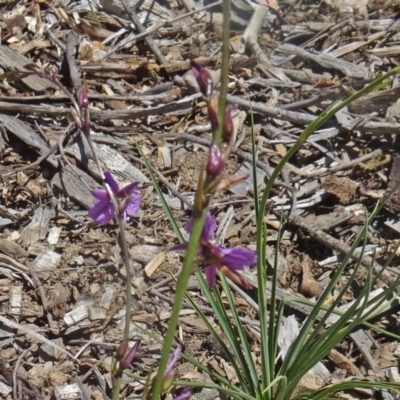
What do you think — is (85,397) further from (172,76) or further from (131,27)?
(131,27)

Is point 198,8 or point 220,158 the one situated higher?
point 198,8

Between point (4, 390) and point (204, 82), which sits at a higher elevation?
point (204, 82)

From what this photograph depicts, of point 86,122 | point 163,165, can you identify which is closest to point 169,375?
point 86,122

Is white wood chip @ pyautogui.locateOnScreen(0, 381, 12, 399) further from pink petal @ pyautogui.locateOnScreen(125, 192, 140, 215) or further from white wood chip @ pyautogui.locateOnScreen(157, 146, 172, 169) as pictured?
white wood chip @ pyautogui.locateOnScreen(157, 146, 172, 169)

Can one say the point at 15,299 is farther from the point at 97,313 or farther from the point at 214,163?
the point at 214,163

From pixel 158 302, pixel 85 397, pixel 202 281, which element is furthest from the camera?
pixel 158 302

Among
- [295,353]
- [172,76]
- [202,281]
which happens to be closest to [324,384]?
[295,353]

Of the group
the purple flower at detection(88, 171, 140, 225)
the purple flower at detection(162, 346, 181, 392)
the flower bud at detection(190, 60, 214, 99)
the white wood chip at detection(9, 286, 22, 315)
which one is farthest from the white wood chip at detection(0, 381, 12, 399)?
the flower bud at detection(190, 60, 214, 99)
